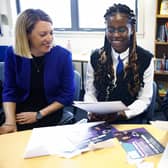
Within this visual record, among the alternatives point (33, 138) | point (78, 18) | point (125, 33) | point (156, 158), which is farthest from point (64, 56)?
point (78, 18)

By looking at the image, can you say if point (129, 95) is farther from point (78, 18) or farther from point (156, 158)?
point (78, 18)

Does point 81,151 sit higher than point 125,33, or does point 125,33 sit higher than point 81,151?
point 125,33

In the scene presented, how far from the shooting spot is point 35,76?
6.21ft

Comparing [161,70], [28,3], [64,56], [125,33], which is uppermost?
[28,3]

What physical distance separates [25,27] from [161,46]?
2.24 metres

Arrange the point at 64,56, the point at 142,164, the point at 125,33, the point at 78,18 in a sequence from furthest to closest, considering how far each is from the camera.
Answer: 1. the point at 78,18
2. the point at 64,56
3. the point at 125,33
4. the point at 142,164

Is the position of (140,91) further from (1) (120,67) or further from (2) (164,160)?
(2) (164,160)

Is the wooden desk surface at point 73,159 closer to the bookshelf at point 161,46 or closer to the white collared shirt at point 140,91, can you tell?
the white collared shirt at point 140,91

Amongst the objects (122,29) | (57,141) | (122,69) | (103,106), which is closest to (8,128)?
(57,141)

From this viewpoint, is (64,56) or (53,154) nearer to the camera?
(53,154)

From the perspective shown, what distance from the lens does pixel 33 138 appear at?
1.36 metres

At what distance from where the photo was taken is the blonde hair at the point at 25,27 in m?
1.82

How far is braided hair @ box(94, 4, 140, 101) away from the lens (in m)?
1.75

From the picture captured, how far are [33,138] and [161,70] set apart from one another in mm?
2527
